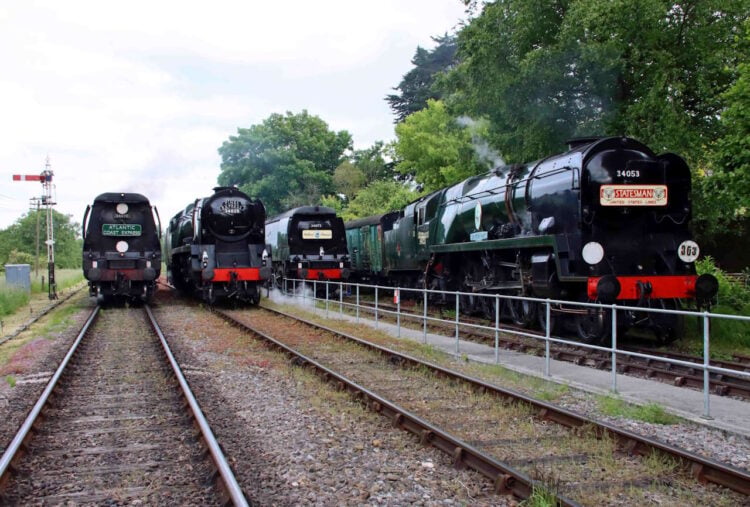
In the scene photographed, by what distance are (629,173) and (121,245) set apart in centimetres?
1558

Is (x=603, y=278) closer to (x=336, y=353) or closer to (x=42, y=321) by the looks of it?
(x=336, y=353)

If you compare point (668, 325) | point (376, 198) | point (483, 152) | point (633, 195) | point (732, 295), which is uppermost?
point (376, 198)

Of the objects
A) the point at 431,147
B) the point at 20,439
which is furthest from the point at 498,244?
the point at 431,147

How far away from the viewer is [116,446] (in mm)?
6016

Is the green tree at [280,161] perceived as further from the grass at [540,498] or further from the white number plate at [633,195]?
the grass at [540,498]

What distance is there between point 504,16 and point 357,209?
2819 cm

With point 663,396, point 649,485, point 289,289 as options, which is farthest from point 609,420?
point 289,289

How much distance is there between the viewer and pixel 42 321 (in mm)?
18094

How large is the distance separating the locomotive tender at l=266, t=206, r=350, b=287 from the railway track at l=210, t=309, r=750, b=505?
13.7 meters

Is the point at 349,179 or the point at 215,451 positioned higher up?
the point at 349,179

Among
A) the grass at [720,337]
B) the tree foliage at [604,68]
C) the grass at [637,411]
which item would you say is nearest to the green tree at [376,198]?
the tree foliage at [604,68]

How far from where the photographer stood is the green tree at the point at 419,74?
53594mm

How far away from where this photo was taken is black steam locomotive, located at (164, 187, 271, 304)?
19562mm

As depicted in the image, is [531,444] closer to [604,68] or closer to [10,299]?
[604,68]
